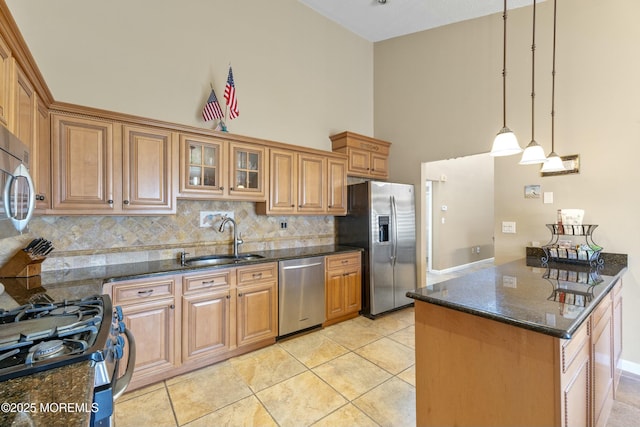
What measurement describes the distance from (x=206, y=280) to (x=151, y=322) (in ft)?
1.65

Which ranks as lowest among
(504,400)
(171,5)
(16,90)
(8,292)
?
(504,400)

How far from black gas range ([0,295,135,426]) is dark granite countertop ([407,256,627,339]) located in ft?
4.72

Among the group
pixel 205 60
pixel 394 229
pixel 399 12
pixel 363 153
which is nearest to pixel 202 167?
pixel 205 60

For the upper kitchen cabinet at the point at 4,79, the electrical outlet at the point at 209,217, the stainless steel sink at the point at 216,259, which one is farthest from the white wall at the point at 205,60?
the stainless steel sink at the point at 216,259

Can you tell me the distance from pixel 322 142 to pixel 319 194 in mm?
902

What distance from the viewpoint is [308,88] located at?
3957mm

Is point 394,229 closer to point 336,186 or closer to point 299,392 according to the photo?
point 336,186

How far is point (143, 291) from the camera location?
223cm

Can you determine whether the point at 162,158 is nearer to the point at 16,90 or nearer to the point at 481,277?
the point at 16,90

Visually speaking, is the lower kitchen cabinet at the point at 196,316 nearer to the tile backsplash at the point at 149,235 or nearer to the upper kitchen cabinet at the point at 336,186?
the tile backsplash at the point at 149,235

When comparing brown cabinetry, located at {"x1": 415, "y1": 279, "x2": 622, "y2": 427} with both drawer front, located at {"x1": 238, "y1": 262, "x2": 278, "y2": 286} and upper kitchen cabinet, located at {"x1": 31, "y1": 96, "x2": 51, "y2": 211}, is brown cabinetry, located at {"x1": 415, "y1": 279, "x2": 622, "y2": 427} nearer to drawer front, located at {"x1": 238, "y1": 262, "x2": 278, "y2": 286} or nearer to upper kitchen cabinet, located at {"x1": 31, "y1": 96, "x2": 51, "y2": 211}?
drawer front, located at {"x1": 238, "y1": 262, "x2": 278, "y2": 286}

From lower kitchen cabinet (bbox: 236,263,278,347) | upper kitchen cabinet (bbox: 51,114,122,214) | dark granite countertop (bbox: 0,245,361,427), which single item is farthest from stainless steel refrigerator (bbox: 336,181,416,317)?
upper kitchen cabinet (bbox: 51,114,122,214)

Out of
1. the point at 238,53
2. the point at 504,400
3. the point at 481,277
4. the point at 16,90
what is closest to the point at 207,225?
the point at 16,90

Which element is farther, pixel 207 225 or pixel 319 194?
pixel 319 194
